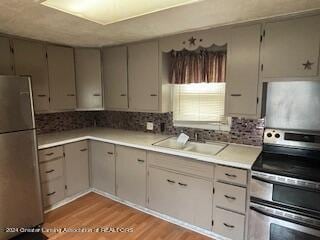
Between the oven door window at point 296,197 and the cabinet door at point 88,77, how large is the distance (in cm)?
267

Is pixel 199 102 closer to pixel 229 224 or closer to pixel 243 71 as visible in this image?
pixel 243 71

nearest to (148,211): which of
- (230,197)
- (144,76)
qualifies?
(230,197)

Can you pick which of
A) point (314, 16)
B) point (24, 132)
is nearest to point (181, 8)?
point (314, 16)

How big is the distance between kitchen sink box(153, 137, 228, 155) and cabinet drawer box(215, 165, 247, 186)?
0.43m

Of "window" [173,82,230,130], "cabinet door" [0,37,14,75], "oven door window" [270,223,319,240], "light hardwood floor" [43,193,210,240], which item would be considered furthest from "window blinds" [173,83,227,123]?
"cabinet door" [0,37,14,75]

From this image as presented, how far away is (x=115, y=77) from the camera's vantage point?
3201 millimetres

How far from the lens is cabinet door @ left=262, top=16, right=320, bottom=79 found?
5.98 ft

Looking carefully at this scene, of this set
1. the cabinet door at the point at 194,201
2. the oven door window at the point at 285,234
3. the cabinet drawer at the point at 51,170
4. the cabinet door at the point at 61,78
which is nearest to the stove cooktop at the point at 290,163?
the oven door window at the point at 285,234

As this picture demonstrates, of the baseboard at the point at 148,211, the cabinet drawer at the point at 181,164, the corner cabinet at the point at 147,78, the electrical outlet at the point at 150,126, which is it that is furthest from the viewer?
the electrical outlet at the point at 150,126

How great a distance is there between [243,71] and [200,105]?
797 mm

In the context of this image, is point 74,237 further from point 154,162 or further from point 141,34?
point 141,34

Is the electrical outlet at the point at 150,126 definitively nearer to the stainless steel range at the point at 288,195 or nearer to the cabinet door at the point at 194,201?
the cabinet door at the point at 194,201

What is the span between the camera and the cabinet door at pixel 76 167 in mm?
2934

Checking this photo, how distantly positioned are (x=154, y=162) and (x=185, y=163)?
410 millimetres
